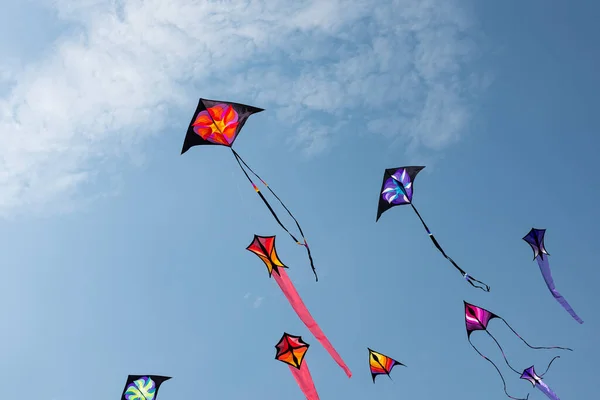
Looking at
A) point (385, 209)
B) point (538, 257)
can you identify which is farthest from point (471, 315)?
point (385, 209)

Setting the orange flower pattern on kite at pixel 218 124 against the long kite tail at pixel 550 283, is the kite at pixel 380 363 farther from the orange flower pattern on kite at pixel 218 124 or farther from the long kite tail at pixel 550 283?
the orange flower pattern on kite at pixel 218 124

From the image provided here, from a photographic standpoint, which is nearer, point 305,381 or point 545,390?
point 305,381

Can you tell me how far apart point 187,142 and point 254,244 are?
3483mm

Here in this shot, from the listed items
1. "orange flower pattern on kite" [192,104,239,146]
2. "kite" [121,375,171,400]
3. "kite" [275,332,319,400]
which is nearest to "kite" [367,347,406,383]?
"kite" [275,332,319,400]

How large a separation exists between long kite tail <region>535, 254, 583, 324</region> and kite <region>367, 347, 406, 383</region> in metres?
5.33

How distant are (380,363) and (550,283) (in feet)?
19.7

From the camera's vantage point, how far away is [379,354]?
16.5 metres

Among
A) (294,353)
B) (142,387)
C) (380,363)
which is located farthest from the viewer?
(380,363)

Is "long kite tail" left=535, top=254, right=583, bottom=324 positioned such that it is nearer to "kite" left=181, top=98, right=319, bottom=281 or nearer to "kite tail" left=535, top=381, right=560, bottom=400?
"kite tail" left=535, top=381, right=560, bottom=400

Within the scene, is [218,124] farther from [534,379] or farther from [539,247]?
[534,379]

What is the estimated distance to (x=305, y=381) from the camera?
44.5 ft

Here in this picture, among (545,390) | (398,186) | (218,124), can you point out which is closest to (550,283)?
(545,390)

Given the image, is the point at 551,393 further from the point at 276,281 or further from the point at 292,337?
the point at 276,281

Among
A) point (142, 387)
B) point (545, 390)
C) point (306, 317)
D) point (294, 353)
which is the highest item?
point (294, 353)
